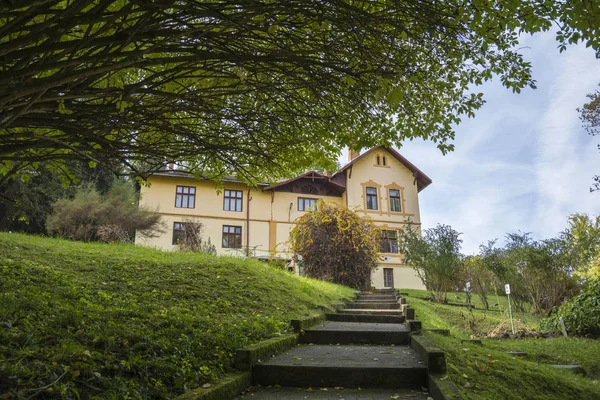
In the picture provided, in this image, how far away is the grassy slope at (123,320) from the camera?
9.70 feet

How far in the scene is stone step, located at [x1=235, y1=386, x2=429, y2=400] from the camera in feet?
12.6

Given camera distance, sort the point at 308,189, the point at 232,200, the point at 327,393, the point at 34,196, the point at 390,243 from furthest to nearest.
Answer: the point at 308,189
the point at 390,243
the point at 232,200
the point at 34,196
the point at 327,393

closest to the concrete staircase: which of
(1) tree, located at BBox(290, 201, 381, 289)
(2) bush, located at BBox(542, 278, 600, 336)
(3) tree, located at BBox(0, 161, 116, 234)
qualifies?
(2) bush, located at BBox(542, 278, 600, 336)

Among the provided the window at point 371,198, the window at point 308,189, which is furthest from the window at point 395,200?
the window at point 308,189

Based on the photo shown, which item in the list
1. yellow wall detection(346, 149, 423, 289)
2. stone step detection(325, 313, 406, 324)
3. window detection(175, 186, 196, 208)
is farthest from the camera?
yellow wall detection(346, 149, 423, 289)

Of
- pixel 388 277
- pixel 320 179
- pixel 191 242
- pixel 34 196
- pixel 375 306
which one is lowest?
pixel 375 306

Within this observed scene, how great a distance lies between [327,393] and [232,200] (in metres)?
25.2

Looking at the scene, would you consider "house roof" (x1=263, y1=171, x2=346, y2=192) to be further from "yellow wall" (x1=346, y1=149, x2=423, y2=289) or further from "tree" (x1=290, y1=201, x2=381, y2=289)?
"tree" (x1=290, y1=201, x2=381, y2=289)

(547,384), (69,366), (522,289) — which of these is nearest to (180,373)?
(69,366)

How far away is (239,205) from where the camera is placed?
28.7 metres

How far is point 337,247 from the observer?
17.2 metres

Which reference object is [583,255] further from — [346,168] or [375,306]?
[346,168]

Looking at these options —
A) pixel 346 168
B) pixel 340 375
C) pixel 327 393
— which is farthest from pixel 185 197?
pixel 327 393

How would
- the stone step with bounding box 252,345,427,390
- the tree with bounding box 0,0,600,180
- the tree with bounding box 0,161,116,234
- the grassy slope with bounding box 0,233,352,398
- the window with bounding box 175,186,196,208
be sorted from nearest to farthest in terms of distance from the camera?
the grassy slope with bounding box 0,233,352,398 → the tree with bounding box 0,0,600,180 → the stone step with bounding box 252,345,427,390 → the tree with bounding box 0,161,116,234 → the window with bounding box 175,186,196,208
